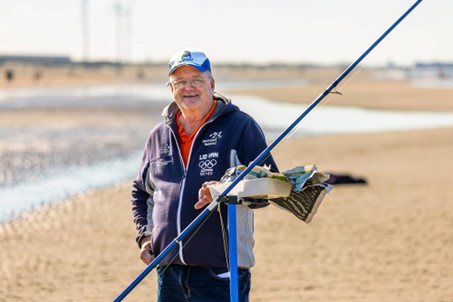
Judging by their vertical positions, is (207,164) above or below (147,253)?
above

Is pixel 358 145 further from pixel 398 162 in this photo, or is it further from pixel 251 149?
pixel 251 149

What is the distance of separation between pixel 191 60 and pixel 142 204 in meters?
0.81

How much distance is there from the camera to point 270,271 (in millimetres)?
7848

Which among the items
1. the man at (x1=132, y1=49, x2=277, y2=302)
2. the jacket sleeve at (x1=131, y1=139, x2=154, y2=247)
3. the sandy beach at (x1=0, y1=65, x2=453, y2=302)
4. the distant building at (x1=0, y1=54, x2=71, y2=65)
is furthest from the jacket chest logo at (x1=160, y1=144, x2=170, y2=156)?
the distant building at (x1=0, y1=54, x2=71, y2=65)

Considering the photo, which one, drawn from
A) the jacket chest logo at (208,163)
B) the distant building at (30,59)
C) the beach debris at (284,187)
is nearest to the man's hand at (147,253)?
the jacket chest logo at (208,163)

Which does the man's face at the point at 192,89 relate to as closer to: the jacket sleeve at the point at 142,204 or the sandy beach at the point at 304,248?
the jacket sleeve at the point at 142,204

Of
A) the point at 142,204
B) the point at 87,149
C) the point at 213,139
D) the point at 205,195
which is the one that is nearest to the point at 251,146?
the point at 213,139

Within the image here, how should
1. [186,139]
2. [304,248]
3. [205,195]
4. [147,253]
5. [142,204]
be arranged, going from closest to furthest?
[205,195], [186,139], [147,253], [142,204], [304,248]

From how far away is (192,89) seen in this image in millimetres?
3684

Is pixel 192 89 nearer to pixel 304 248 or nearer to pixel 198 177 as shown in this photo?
pixel 198 177

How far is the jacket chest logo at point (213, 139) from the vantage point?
12.0ft

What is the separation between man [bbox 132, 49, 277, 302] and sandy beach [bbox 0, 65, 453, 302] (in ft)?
10.7

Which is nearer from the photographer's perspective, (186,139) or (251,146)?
(251,146)

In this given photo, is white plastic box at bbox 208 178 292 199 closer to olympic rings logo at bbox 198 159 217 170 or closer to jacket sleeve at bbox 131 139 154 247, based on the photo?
olympic rings logo at bbox 198 159 217 170
